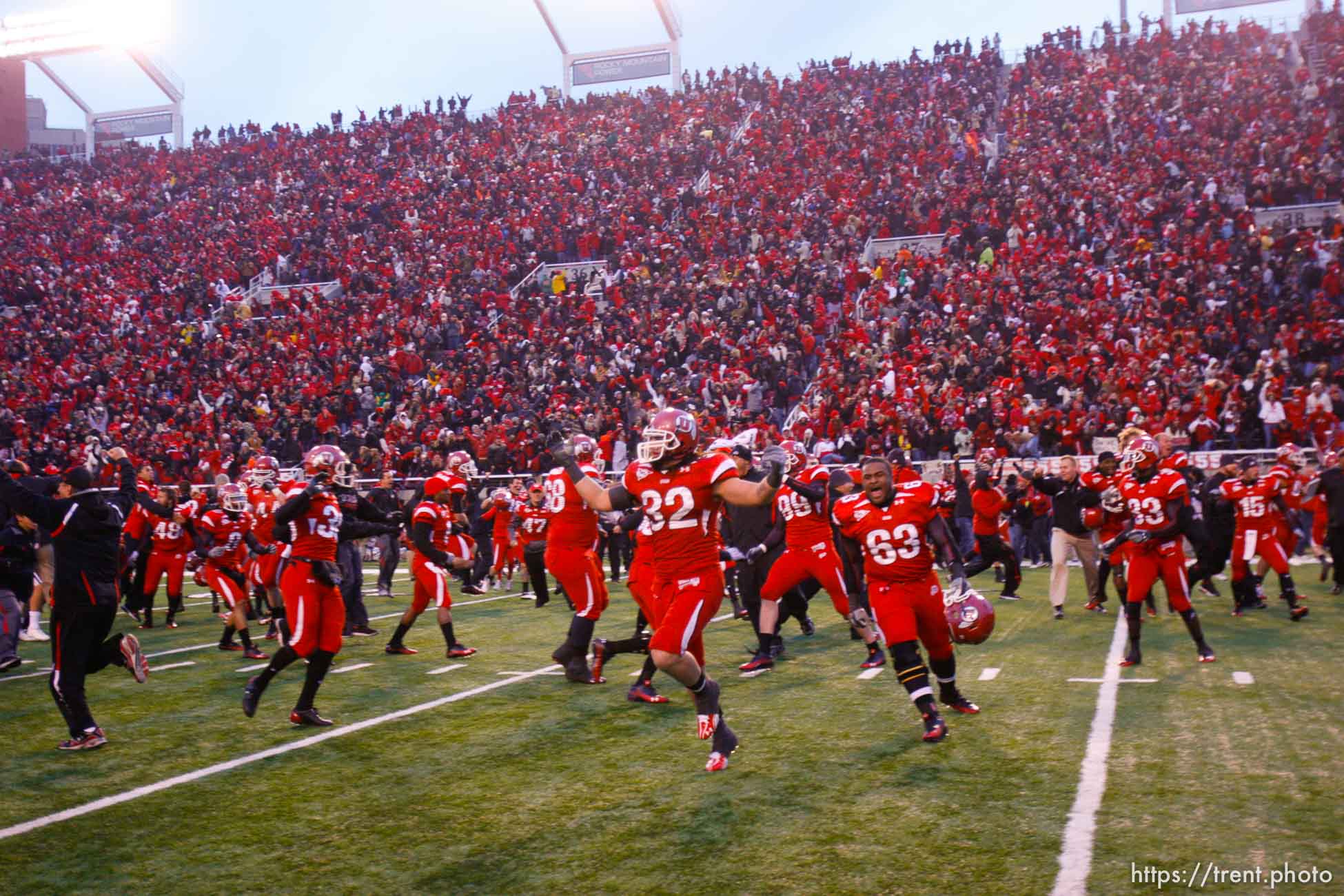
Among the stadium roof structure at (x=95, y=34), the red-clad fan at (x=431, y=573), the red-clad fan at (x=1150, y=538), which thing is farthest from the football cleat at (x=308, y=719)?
the stadium roof structure at (x=95, y=34)

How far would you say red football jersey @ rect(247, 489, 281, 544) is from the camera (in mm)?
10383

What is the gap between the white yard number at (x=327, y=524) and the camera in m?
7.47

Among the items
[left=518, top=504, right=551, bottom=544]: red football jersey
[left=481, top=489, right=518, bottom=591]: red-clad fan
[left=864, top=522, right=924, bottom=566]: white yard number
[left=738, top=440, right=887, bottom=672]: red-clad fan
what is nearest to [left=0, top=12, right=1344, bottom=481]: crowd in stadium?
[left=481, top=489, right=518, bottom=591]: red-clad fan

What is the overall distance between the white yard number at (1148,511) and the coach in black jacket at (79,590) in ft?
23.9

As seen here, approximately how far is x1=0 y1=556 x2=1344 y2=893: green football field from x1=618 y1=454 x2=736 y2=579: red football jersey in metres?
1.15

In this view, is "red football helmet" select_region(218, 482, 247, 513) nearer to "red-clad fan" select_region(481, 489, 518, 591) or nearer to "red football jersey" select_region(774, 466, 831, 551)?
"red football jersey" select_region(774, 466, 831, 551)

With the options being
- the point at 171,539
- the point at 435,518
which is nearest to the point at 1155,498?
the point at 435,518

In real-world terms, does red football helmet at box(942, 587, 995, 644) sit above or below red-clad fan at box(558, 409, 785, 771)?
below

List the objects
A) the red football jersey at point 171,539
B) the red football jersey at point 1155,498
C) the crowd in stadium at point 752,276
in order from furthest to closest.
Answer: the crowd in stadium at point 752,276
the red football jersey at point 171,539
the red football jersey at point 1155,498

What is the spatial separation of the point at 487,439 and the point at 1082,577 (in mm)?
11731

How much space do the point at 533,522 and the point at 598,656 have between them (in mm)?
6637

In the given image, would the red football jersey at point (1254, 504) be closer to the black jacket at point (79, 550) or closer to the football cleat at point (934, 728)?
the football cleat at point (934, 728)

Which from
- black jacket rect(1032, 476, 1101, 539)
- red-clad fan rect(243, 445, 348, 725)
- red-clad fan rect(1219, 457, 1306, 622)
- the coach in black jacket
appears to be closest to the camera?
the coach in black jacket

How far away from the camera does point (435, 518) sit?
9.97 meters
